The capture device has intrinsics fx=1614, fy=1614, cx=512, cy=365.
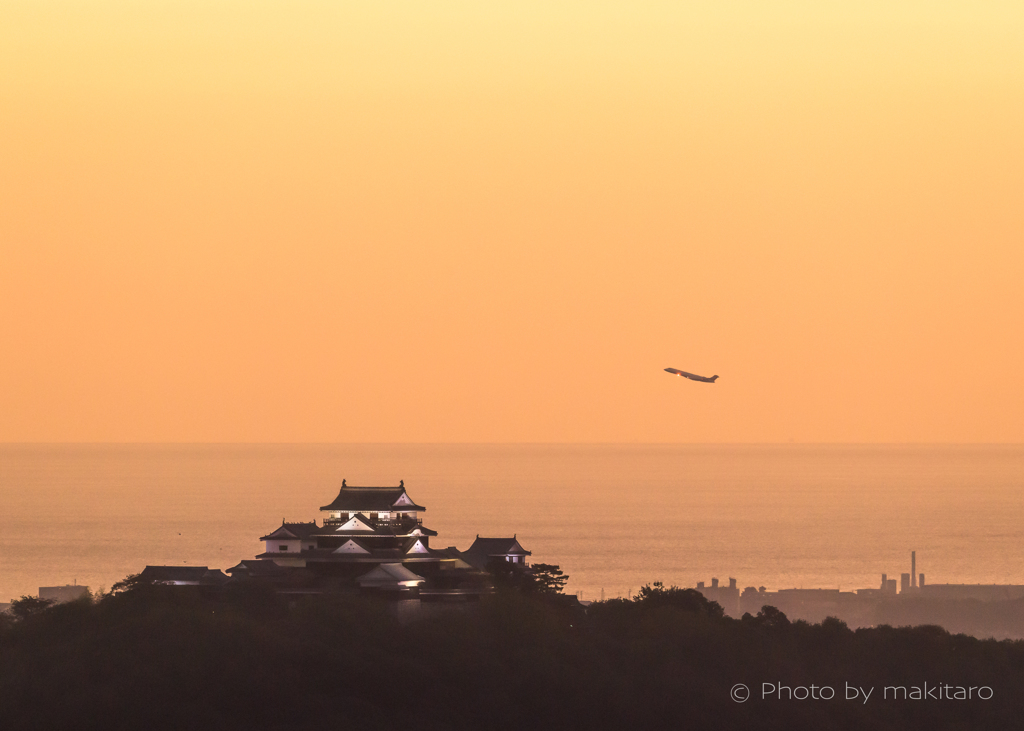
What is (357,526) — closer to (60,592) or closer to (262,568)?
(262,568)

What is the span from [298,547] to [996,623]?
67.5 meters

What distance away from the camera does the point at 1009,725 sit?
157 feet

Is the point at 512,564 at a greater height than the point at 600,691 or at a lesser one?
greater

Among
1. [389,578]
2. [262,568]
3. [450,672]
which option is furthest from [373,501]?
[450,672]

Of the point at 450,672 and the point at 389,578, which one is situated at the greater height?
the point at 389,578

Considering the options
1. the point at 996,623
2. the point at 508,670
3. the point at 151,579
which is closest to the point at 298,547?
the point at 151,579

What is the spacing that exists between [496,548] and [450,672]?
56.0 ft

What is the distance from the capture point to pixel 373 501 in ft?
208

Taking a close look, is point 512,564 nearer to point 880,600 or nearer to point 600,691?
point 600,691

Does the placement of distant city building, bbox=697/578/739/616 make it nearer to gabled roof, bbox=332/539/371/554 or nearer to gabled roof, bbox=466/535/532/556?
gabled roof, bbox=466/535/532/556

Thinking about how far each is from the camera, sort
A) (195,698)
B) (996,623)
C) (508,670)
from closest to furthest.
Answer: (195,698)
(508,670)
(996,623)

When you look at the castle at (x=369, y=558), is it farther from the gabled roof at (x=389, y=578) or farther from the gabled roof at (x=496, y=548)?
the gabled roof at (x=496, y=548)

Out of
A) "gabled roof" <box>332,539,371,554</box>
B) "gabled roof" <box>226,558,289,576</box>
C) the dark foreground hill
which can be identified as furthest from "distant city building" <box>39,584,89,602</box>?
the dark foreground hill

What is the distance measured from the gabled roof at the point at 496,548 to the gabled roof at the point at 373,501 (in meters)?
3.76
